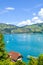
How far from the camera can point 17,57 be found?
8062 cm

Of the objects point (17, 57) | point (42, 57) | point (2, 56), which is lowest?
point (17, 57)

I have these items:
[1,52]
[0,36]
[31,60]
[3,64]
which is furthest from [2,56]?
[31,60]

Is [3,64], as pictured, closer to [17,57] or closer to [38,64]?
[38,64]

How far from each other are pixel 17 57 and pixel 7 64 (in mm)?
70010

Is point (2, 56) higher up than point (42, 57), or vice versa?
point (42, 57)

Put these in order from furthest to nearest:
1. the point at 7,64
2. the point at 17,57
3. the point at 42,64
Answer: the point at 17,57, the point at 7,64, the point at 42,64

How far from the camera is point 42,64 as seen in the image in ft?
32.3

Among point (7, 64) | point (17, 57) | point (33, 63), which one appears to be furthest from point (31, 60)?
point (17, 57)

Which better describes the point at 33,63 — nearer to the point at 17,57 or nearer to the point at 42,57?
the point at 42,57

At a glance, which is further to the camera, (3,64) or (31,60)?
(3,64)

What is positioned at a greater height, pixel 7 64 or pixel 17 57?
pixel 7 64

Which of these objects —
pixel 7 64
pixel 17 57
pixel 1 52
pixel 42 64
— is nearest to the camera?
pixel 42 64

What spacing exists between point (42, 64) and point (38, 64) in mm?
207

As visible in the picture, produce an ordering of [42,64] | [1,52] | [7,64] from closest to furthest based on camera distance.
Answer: [42,64] < [7,64] < [1,52]
